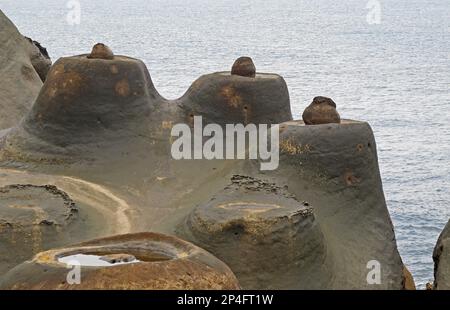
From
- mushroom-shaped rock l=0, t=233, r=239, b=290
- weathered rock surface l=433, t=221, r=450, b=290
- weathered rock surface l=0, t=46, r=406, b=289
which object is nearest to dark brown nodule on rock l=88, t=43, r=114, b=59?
weathered rock surface l=0, t=46, r=406, b=289

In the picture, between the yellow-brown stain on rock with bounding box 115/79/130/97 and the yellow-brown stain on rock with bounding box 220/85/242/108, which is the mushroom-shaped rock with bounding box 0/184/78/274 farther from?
the yellow-brown stain on rock with bounding box 220/85/242/108

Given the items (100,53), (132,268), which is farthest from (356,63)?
(132,268)

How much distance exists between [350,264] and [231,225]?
1913 millimetres

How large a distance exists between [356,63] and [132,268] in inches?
3286

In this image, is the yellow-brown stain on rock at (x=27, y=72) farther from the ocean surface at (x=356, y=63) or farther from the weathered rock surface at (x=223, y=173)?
the weathered rock surface at (x=223, y=173)

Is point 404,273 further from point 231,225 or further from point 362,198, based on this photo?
point 231,225

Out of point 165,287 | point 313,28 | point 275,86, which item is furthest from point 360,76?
point 165,287

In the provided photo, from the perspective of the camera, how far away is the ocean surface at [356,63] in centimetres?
3641

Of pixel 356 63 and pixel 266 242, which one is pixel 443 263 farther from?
pixel 356 63

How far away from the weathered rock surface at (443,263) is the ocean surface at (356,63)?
A: 4.90 m

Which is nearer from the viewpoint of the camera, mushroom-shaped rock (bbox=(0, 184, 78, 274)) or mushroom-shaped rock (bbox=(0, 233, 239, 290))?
mushroom-shaped rock (bbox=(0, 233, 239, 290))

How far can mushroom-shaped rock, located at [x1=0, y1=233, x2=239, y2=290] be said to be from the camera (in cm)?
804

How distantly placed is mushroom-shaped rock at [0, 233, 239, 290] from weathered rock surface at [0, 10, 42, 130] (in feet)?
39.5

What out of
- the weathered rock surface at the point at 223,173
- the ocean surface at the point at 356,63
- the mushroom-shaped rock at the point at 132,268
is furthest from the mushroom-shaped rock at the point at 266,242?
the ocean surface at the point at 356,63
